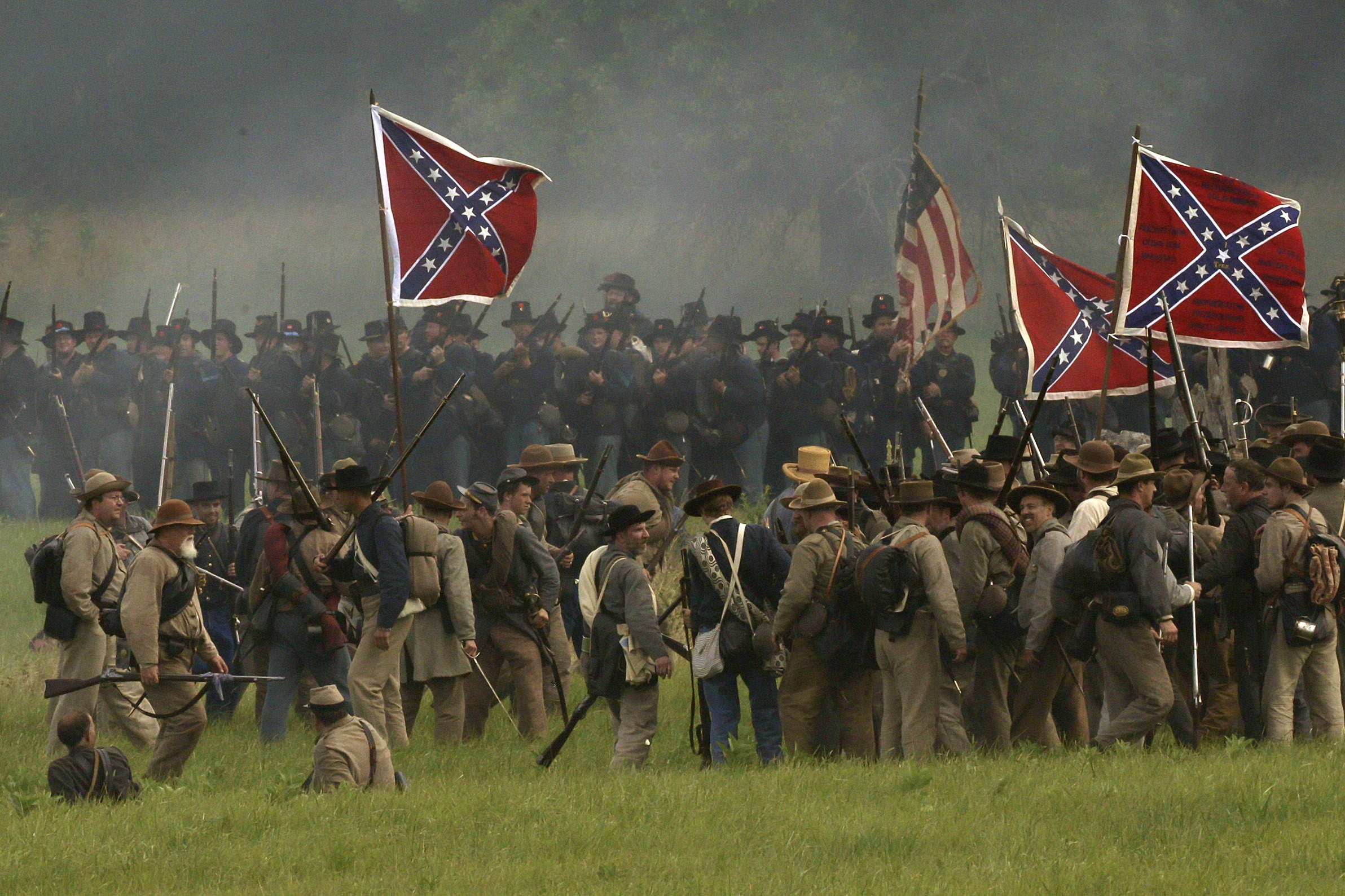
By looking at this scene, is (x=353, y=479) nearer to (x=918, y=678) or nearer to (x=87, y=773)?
(x=87, y=773)

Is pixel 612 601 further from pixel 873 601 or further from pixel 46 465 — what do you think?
pixel 46 465

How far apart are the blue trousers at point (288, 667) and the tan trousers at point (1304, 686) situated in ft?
18.4

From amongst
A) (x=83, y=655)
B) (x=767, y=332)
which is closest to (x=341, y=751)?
(x=83, y=655)

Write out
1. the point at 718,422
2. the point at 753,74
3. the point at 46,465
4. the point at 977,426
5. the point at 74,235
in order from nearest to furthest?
the point at 718,422 → the point at 46,465 → the point at 977,426 → the point at 753,74 → the point at 74,235

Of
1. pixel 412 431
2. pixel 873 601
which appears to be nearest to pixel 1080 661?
pixel 873 601

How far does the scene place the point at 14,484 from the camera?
2305 centimetres

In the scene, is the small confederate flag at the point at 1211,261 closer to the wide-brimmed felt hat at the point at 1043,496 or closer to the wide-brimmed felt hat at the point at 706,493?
the wide-brimmed felt hat at the point at 1043,496

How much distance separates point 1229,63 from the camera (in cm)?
3988

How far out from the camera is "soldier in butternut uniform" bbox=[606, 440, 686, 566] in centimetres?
1212

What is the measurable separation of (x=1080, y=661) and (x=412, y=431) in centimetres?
1189

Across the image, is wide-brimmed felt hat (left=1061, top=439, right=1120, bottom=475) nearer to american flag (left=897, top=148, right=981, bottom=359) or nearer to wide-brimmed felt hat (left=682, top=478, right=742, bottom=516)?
wide-brimmed felt hat (left=682, top=478, right=742, bottom=516)

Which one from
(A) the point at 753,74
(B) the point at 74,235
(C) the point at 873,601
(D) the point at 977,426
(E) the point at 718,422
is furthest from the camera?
(B) the point at 74,235

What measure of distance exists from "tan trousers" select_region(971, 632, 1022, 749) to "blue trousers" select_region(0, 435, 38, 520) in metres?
15.3

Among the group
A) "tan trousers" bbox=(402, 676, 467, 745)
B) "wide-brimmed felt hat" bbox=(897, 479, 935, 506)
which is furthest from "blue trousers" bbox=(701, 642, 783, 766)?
"tan trousers" bbox=(402, 676, 467, 745)
